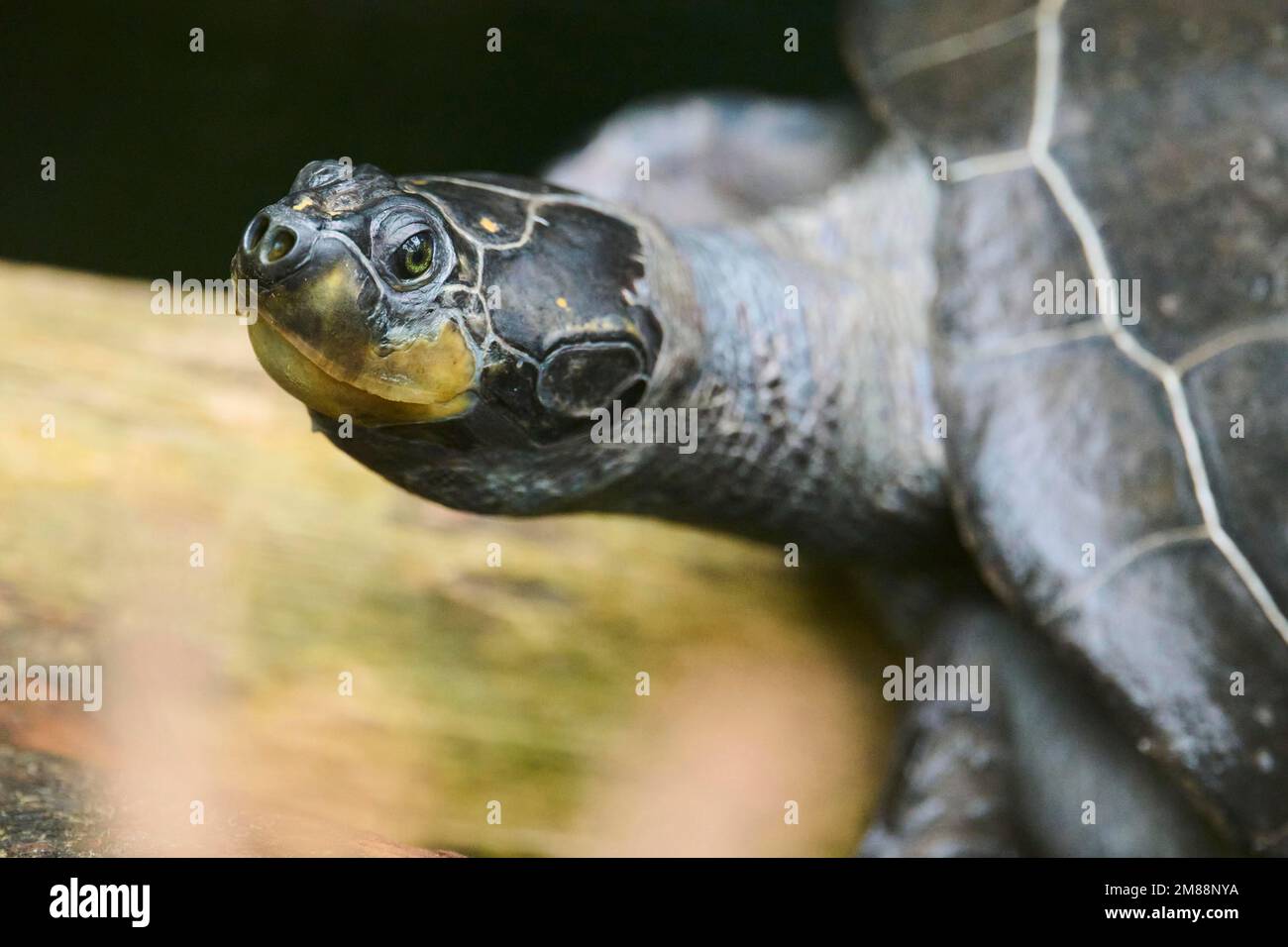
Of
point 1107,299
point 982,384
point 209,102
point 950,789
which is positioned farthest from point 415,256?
point 209,102

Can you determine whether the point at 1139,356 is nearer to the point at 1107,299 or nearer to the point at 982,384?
the point at 1107,299

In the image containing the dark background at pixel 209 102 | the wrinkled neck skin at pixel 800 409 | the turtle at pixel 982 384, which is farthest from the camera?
the dark background at pixel 209 102

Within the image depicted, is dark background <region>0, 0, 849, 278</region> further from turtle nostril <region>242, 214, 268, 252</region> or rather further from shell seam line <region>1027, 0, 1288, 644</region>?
turtle nostril <region>242, 214, 268, 252</region>

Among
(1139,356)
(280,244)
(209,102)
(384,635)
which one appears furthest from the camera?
(209,102)

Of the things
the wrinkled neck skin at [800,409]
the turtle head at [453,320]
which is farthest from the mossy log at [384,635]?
the turtle head at [453,320]

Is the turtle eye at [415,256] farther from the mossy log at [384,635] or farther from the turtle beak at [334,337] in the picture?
the mossy log at [384,635]

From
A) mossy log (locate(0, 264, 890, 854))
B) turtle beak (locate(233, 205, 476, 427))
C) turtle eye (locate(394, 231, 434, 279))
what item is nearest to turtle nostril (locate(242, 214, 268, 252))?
turtle beak (locate(233, 205, 476, 427))
